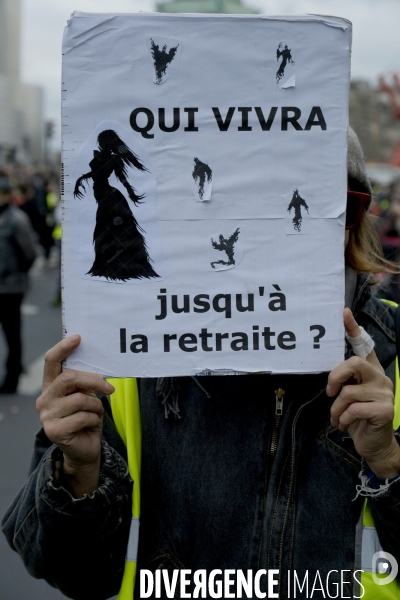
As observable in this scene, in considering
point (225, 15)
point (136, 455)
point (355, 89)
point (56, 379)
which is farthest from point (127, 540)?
point (355, 89)

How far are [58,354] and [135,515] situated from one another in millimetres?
439

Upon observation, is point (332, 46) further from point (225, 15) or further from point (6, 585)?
point (6, 585)

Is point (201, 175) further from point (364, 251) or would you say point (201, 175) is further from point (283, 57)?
point (364, 251)

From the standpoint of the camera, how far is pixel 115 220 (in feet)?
5.35

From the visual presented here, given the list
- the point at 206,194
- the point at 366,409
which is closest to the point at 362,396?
the point at 366,409

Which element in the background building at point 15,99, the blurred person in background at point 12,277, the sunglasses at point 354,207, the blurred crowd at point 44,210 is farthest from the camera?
the background building at point 15,99

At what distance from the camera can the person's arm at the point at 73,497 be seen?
1603 mm

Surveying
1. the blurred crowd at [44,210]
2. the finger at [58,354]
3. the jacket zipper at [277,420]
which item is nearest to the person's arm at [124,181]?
the finger at [58,354]

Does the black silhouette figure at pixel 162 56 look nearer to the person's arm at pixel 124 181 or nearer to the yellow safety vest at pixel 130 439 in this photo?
the person's arm at pixel 124 181

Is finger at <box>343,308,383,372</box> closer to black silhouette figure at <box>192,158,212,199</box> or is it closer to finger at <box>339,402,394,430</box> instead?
finger at <box>339,402,394,430</box>

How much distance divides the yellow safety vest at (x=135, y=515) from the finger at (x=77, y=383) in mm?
226

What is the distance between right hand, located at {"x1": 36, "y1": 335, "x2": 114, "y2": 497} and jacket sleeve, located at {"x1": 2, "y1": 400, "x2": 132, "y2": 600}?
0.25 feet

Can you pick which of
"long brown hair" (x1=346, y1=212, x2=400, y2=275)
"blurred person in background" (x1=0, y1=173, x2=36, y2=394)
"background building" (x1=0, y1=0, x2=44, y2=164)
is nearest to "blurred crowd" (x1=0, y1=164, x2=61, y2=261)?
"blurred person in background" (x1=0, y1=173, x2=36, y2=394)

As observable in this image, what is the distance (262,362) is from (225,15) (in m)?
0.70
